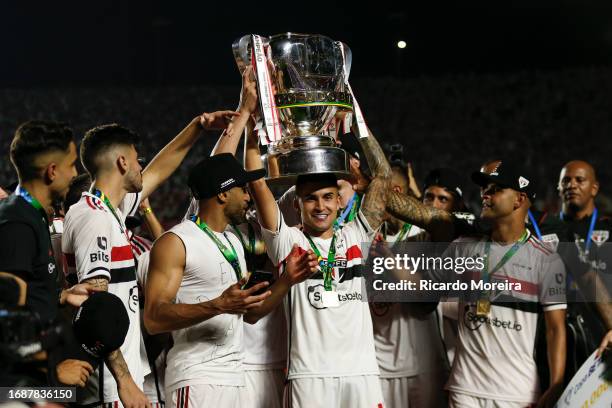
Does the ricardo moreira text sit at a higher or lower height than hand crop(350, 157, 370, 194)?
lower

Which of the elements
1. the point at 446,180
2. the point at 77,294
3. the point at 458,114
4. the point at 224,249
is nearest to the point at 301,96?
the point at 224,249

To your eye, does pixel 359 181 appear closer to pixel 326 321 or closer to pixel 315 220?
pixel 315 220

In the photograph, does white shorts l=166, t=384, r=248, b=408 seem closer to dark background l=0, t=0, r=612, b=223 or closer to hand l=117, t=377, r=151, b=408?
hand l=117, t=377, r=151, b=408

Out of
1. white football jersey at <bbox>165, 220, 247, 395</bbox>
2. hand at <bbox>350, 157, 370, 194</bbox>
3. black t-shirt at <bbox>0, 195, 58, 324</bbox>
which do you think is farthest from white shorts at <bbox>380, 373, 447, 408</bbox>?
black t-shirt at <bbox>0, 195, 58, 324</bbox>

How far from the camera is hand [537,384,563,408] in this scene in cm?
Result: 319

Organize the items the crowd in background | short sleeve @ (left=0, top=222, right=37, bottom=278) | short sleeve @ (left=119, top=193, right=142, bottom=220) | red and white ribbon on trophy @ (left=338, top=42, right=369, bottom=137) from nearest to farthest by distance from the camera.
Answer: short sleeve @ (left=0, top=222, right=37, bottom=278) < red and white ribbon on trophy @ (left=338, top=42, right=369, bottom=137) < short sleeve @ (left=119, top=193, right=142, bottom=220) < the crowd in background

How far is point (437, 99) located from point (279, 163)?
7028 mm

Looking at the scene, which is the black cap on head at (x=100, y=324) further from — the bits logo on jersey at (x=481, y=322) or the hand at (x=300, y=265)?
the bits logo on jersey at (x=481, y=322)

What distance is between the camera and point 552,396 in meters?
3.19

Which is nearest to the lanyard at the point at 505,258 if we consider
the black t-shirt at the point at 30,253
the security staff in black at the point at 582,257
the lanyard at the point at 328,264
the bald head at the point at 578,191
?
the security staff in black at the point at 582,257

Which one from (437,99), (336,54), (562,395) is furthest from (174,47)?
(562,395)

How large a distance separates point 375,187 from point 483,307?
28.1 inches

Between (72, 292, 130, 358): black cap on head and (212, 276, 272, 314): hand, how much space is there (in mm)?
310

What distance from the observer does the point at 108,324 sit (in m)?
2.32
